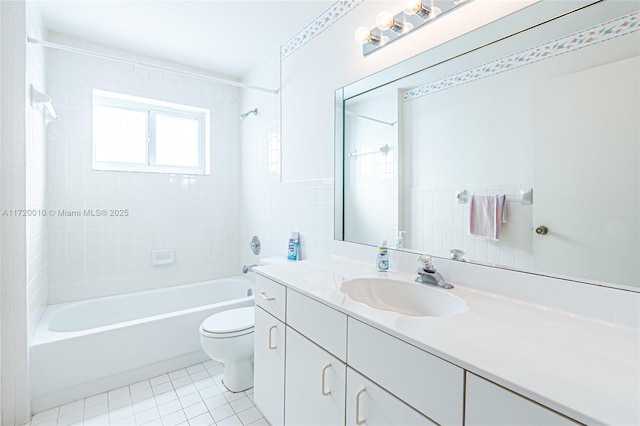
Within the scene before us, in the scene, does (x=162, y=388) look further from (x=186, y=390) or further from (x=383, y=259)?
(x=383, y=259)

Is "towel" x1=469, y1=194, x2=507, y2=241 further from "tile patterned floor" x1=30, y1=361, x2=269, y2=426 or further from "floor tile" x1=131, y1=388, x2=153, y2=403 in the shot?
"floor tile" x1=131, y1=388, x2=153, y2=403

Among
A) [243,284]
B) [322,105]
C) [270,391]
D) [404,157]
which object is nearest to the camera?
[270,391]

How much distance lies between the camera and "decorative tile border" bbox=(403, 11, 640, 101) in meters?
0.91

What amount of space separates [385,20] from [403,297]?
51.2 inches

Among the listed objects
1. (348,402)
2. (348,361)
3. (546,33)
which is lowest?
(348,402)

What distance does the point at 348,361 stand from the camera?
99 centimetres

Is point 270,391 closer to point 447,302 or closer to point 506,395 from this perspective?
point 447,302

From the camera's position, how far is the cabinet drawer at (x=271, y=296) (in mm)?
1353

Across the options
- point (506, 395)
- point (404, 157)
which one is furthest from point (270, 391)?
point (404, 157)

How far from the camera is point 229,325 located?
188 centimetres

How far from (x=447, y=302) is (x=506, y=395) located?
21.0 inches

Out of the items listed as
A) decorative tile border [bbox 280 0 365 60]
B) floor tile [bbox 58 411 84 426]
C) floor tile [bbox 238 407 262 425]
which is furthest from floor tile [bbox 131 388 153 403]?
decorative tile border [bbox 280 0 365 60]

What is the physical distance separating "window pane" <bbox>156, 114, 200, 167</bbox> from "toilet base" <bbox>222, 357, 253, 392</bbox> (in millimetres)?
1920

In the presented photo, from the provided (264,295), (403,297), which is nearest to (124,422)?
(264,295)
